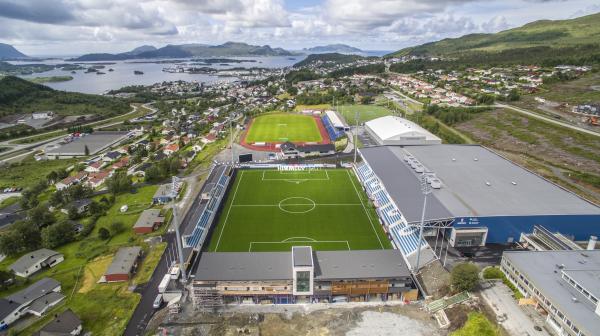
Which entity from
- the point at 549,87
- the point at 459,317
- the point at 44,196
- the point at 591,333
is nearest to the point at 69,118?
the point at 44,196

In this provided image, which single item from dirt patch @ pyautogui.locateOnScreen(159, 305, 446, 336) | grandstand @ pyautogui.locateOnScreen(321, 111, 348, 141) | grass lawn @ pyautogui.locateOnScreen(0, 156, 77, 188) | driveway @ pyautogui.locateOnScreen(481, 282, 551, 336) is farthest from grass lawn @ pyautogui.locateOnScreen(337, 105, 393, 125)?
grass lawn @ pyautogui.locateOnScreen(0, 156, 77, 188)

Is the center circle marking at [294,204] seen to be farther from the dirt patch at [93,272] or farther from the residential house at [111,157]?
the residential house at [111,157]

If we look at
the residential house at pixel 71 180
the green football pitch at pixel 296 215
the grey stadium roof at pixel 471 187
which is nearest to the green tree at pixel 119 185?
the residential house at pixel 71 180

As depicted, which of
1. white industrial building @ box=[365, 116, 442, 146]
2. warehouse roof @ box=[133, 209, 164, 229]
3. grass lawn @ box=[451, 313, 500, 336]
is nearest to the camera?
grass lawn @ box=[451, 313, 500, 336]

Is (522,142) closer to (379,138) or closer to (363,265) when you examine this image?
(379,138)

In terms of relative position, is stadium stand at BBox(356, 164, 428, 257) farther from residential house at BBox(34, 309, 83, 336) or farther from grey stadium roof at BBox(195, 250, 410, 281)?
residential house at BBox(34, 309, 83, 336)
